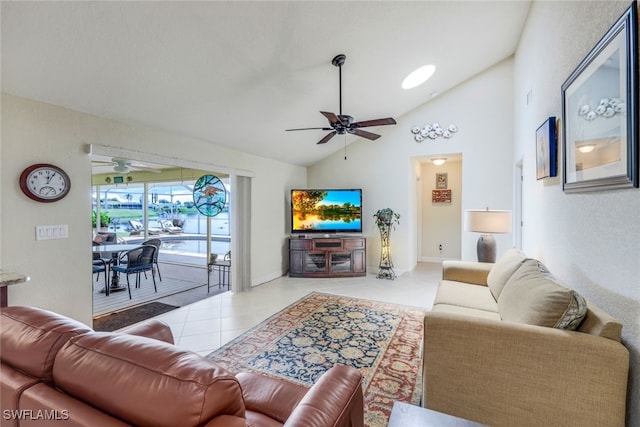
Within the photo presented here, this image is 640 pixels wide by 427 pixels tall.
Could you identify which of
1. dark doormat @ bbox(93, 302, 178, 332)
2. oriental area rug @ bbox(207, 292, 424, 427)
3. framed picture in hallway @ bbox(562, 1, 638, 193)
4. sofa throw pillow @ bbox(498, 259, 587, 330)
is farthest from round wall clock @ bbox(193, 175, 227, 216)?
framed picture in hallway @ bbox(562, 1, 638, 193)

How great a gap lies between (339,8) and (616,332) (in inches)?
112

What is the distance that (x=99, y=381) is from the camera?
0.73 m

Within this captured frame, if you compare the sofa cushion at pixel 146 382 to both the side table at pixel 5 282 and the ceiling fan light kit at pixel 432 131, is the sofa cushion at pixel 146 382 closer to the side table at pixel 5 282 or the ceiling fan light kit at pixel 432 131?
the side table at pixel 5 282

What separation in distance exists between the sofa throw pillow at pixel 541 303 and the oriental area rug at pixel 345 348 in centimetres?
89

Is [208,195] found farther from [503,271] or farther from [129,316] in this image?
[503,271]

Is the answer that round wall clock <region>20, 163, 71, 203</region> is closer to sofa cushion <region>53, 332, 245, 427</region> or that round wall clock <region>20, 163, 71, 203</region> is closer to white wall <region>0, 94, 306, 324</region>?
white wall <region>0, 94, 306, 324</region>

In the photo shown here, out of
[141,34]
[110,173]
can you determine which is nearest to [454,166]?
[141,34]

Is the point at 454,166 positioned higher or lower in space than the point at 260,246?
higher

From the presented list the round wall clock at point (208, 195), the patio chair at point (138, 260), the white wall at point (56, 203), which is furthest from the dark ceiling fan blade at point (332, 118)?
the round wall clock at point (208, 195)

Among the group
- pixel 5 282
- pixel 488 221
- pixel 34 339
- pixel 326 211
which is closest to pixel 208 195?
pixel 326 211

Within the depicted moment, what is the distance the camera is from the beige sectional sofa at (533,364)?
125 centimetres

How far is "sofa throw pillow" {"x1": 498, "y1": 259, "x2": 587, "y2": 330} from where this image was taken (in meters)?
1.38

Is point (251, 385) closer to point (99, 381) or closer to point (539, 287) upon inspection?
point (99, 381)

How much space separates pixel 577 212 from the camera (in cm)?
178
